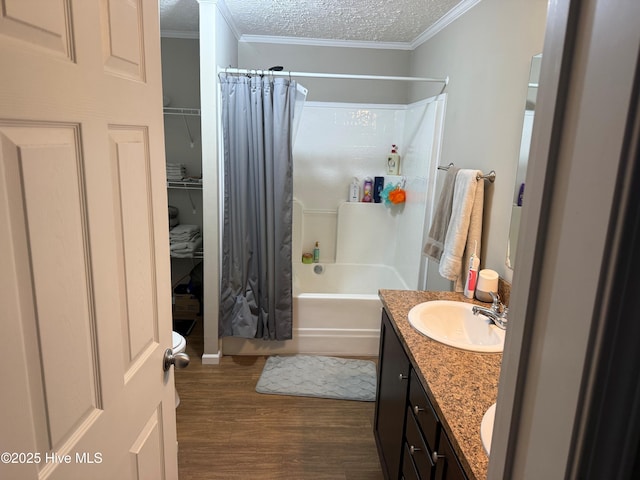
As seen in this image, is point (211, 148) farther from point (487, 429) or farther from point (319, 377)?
point (487, 429)

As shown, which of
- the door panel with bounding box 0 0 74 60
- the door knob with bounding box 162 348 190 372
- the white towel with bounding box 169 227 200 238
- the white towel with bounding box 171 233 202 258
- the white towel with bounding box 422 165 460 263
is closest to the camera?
the door panel with bounding box 0 0 74 60

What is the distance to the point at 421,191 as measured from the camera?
3.18 meters

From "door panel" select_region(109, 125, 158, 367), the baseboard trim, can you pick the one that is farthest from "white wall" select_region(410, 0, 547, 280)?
the baseboard trim

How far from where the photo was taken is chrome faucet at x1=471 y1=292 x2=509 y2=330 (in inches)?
64.2

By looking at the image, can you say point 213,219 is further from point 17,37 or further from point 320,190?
point 17,37

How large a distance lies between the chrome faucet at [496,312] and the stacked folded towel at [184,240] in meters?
2.32

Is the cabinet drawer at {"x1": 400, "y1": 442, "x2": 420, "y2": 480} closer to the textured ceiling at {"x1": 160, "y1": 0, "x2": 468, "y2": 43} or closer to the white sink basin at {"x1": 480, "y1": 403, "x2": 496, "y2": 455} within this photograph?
the white sink basin at {"x1": 480, "y1": 403, "x2": 496, "y2": 455}

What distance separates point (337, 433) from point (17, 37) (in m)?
2.25

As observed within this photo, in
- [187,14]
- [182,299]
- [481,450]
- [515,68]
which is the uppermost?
[187,14]

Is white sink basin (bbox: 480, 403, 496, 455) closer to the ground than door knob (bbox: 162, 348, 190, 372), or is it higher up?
closer to the ground

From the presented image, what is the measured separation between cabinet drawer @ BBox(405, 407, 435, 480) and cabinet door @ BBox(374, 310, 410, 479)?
0.23 ft

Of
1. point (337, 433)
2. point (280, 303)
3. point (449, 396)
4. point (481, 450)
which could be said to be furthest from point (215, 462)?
point (481, 450)

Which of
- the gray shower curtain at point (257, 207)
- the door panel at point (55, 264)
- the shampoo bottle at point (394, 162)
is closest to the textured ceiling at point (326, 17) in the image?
the gray shower curtain at point (257, 207)

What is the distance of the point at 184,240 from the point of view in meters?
3.36
